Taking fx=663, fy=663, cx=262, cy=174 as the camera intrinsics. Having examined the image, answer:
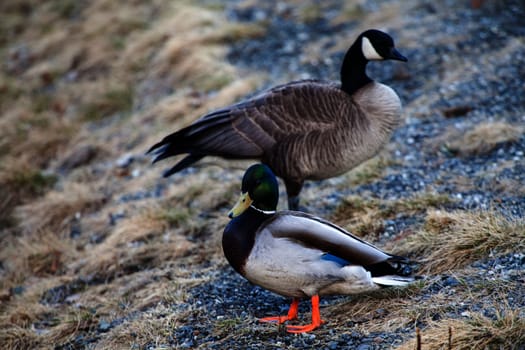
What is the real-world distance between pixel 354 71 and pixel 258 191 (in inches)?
65.7

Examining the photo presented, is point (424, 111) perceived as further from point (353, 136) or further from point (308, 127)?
point (308, 127)

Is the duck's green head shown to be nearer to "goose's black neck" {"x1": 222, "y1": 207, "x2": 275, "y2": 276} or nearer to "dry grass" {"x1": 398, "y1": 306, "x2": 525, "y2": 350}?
"goose's black neck" {"x1": 222, "y1": 207, "x2": 275, "y2": 276}

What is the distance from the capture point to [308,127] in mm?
4980

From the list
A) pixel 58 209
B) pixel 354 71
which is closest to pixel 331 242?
pixel 354 71

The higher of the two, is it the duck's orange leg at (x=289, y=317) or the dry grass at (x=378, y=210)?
the duck's orange leg at (x=289, y=317)

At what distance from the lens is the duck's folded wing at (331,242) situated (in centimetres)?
377

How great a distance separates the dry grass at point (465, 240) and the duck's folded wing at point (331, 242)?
0.58 m

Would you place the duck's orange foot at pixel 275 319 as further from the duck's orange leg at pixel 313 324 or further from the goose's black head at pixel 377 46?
the goose's black head at pixel 377 46

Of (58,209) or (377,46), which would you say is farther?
(58,209)

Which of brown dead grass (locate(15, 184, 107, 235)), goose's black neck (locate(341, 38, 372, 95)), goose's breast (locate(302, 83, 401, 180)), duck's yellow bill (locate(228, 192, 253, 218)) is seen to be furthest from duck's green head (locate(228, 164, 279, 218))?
brown dead grass (locate(15, 184, 107, 235))

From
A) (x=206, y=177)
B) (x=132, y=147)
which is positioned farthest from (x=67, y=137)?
(x=206, y=177)

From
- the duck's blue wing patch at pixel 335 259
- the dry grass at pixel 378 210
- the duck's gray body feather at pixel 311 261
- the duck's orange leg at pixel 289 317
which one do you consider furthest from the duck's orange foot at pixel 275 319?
the dry grass at pixel 378 210

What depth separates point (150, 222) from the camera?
237 inches

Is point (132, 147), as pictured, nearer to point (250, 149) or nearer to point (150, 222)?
point (150, 222)
